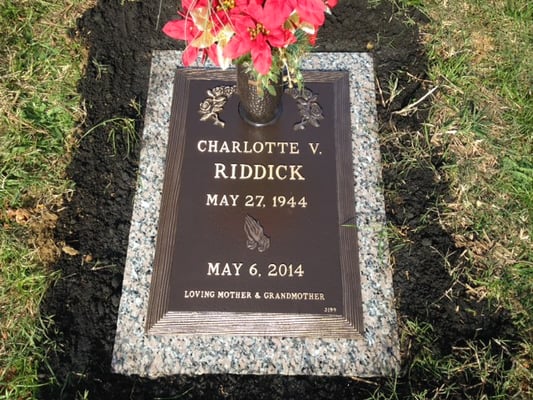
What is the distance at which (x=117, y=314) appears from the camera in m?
1.94

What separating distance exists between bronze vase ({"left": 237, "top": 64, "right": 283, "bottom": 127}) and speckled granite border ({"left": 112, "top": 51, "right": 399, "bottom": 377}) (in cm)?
43

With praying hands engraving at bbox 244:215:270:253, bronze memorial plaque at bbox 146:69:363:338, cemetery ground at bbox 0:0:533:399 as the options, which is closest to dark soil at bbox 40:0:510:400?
cemetery ground at bbox 0:0:533:399

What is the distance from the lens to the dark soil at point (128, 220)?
5.99ft

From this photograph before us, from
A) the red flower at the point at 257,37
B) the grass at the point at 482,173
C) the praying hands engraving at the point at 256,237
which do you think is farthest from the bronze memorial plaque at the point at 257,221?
the red flower at the point at 257,37

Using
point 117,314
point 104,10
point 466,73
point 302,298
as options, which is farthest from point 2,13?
point 466,73

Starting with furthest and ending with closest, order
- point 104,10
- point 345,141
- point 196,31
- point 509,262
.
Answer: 1. point 104,10
2. point 345,141
3. point 509,262
4. point 196,31

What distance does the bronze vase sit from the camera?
1.94 metres

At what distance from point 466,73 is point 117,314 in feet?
7.08

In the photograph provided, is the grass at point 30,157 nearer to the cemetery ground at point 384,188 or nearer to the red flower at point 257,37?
the cemetery ground at point 384,188

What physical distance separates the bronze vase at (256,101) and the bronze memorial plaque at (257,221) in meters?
0.04

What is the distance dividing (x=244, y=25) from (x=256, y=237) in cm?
87

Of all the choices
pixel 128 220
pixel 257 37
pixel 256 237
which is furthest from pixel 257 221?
pixel 257 37

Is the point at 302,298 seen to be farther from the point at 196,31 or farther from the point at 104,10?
the point at 104,10

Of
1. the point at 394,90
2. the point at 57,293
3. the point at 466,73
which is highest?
the point at 466,73
